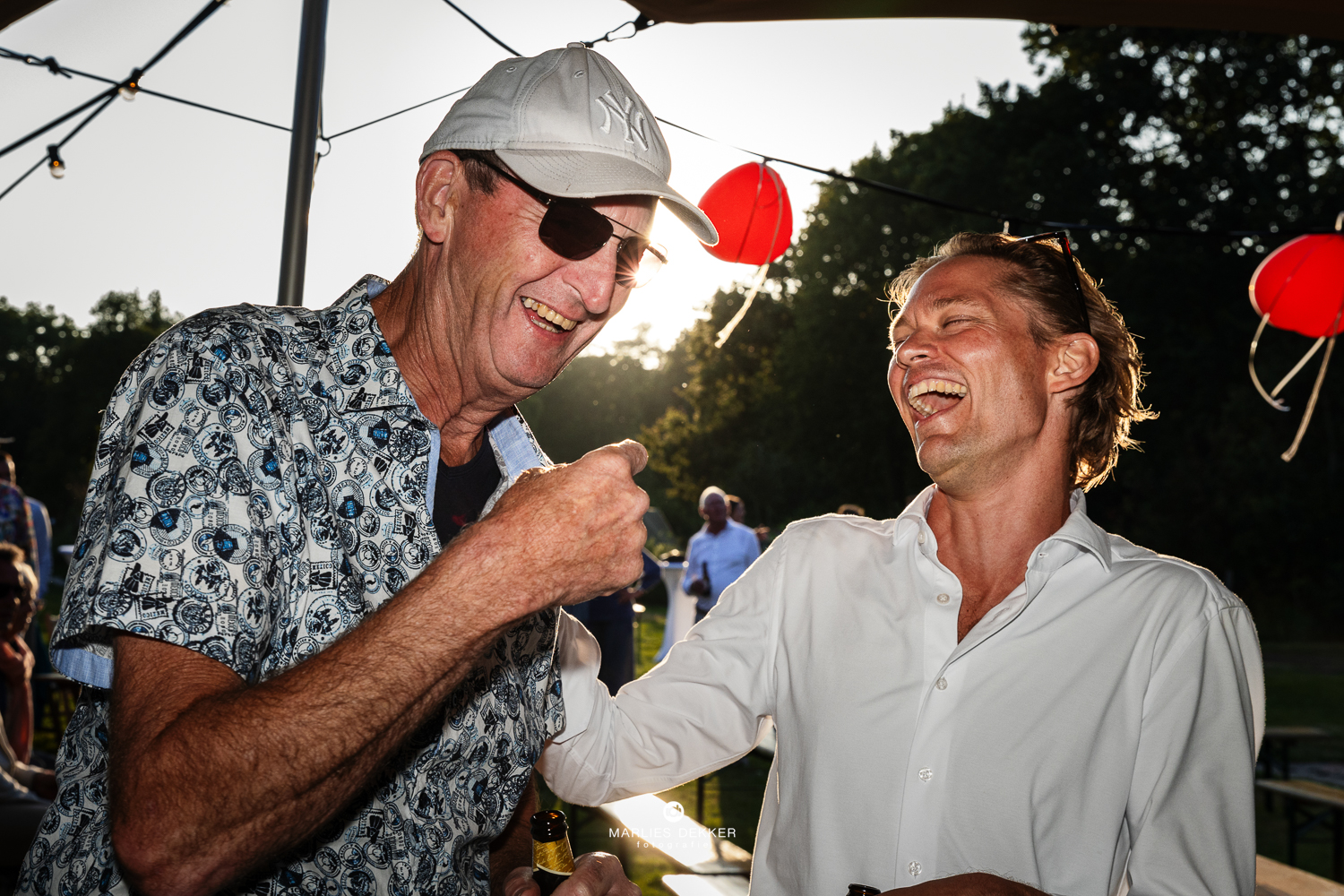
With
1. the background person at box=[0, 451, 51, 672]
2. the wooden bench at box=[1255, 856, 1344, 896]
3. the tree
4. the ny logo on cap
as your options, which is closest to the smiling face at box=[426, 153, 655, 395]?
the ny logo on cap

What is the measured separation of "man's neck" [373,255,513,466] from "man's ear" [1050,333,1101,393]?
4.23 feet

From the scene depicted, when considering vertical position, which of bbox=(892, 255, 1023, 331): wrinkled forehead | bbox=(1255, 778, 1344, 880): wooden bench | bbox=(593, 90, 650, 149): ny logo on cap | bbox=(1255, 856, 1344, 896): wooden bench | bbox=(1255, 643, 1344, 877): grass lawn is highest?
bbox=(593, 90, 650, 149): ny logo on cap

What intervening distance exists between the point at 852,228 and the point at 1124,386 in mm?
26129

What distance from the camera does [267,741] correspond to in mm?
974

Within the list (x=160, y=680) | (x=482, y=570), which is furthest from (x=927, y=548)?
(x=160, y=680)

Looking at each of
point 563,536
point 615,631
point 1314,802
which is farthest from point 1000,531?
point 615,631

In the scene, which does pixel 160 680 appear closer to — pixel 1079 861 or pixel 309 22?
pixel 1079 861

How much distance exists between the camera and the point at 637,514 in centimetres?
125

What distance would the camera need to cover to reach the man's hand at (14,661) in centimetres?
601

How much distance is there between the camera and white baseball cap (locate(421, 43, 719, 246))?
152 cm

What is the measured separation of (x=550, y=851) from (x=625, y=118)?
4.34 ft

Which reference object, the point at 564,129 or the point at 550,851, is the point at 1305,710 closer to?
the point at 550,851

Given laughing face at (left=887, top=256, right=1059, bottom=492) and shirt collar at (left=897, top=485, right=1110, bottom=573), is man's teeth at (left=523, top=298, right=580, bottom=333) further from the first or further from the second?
shirt collar at (left=897, top=485, right=1110, bottom=573)

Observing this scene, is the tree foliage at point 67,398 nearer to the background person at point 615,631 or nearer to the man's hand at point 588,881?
the background person at point 615,631
